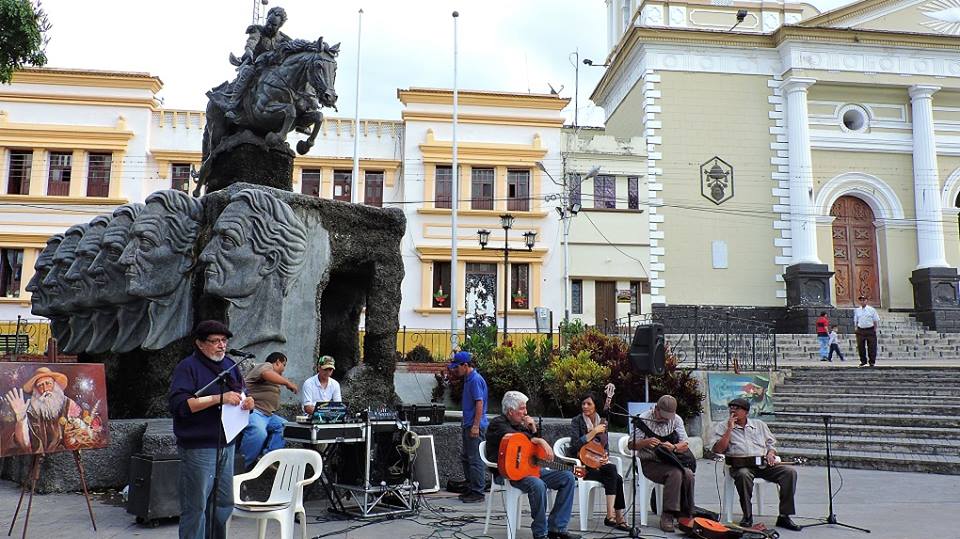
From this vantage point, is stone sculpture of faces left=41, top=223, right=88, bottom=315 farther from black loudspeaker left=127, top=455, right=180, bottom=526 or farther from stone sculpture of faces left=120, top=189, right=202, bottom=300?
black loudspeaker left=127, top=455, right=180, bottom=526

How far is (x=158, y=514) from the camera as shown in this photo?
636cm

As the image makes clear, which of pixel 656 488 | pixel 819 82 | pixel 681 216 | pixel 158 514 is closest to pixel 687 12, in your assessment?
pixel 819 82

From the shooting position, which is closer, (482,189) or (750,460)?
(750,460)

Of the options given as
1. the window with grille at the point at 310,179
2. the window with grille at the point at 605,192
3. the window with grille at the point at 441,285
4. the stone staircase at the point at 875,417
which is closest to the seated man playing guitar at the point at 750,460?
the stone staircase at the point at 875,417

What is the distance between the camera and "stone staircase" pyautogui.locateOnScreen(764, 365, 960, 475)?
40.1ft

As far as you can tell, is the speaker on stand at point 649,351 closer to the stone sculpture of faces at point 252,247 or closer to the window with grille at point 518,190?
the stone sculpture of faces at point 252,247

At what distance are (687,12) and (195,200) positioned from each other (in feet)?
83.5

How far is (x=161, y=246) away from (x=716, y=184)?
24.0m

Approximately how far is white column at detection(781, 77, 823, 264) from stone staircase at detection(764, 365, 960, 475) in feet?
37.1

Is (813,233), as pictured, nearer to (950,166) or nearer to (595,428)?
(950,166)

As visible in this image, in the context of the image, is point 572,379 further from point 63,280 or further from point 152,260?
point 63,280

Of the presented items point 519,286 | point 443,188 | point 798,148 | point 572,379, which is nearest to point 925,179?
point 798,148

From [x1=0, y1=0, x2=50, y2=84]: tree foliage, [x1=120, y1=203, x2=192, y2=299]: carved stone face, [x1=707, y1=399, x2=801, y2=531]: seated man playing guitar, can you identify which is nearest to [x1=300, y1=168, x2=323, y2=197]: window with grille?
[x1=0, y1=0, x2=50, y2=84]: tree foliage

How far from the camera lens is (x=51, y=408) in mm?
6359
